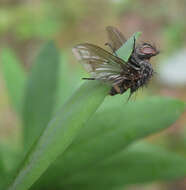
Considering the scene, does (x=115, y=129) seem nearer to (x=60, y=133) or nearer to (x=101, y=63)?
(x=101, y=63)

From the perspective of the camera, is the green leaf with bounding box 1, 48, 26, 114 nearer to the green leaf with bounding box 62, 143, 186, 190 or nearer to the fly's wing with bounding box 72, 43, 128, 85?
the green leaf with bounding box 62, 143, 186, 190

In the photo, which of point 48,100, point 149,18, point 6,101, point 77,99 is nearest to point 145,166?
point 48,100

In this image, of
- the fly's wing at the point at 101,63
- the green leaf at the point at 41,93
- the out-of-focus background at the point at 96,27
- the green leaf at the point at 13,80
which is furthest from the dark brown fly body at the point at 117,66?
the out-of-focus background at the point at 96,27

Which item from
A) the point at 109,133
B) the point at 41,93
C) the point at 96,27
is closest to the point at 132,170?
the point at 109,133

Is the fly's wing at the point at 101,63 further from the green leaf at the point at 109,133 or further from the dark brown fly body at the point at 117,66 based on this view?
the green leaf at the point at 109,133

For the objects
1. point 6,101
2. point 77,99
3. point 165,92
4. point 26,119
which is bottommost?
point 165,92

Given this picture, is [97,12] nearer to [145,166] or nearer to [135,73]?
[145,166]
